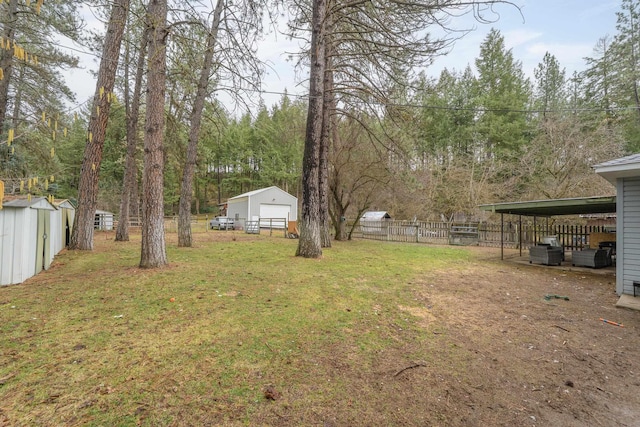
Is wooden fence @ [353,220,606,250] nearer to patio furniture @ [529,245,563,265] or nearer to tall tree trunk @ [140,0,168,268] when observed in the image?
patio furniture @ [529,245,563,265]

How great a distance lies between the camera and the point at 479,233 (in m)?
15.3

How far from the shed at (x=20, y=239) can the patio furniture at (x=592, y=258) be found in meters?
13.3

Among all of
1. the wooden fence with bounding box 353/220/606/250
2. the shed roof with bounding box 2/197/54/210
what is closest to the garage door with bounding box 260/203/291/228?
the wooden fence with bounding box 353/220/606/250

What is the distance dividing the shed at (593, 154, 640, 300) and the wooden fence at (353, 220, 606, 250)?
270 inches

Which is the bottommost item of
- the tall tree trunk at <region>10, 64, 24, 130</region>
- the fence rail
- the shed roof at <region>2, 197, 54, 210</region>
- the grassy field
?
the grassy field

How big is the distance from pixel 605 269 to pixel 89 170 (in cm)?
1519

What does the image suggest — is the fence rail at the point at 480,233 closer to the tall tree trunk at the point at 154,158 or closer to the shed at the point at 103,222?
the tall tree trunk at the point at 154,158

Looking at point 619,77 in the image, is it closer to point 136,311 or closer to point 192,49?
point 192,49

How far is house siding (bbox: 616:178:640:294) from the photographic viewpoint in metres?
5.52

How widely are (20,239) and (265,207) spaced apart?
20.4m

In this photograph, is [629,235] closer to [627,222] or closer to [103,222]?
[627,222]

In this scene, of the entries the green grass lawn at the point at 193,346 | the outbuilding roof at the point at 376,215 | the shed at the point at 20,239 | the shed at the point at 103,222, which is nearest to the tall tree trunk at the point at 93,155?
the shed at the point at 20,239

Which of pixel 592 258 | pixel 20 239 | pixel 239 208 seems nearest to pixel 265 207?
pixel 239 208

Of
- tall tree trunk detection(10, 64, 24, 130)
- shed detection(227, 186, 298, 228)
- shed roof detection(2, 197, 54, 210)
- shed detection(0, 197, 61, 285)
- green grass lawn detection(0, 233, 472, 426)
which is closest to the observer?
green grass lawn detection(0, 233, 472, 426)
